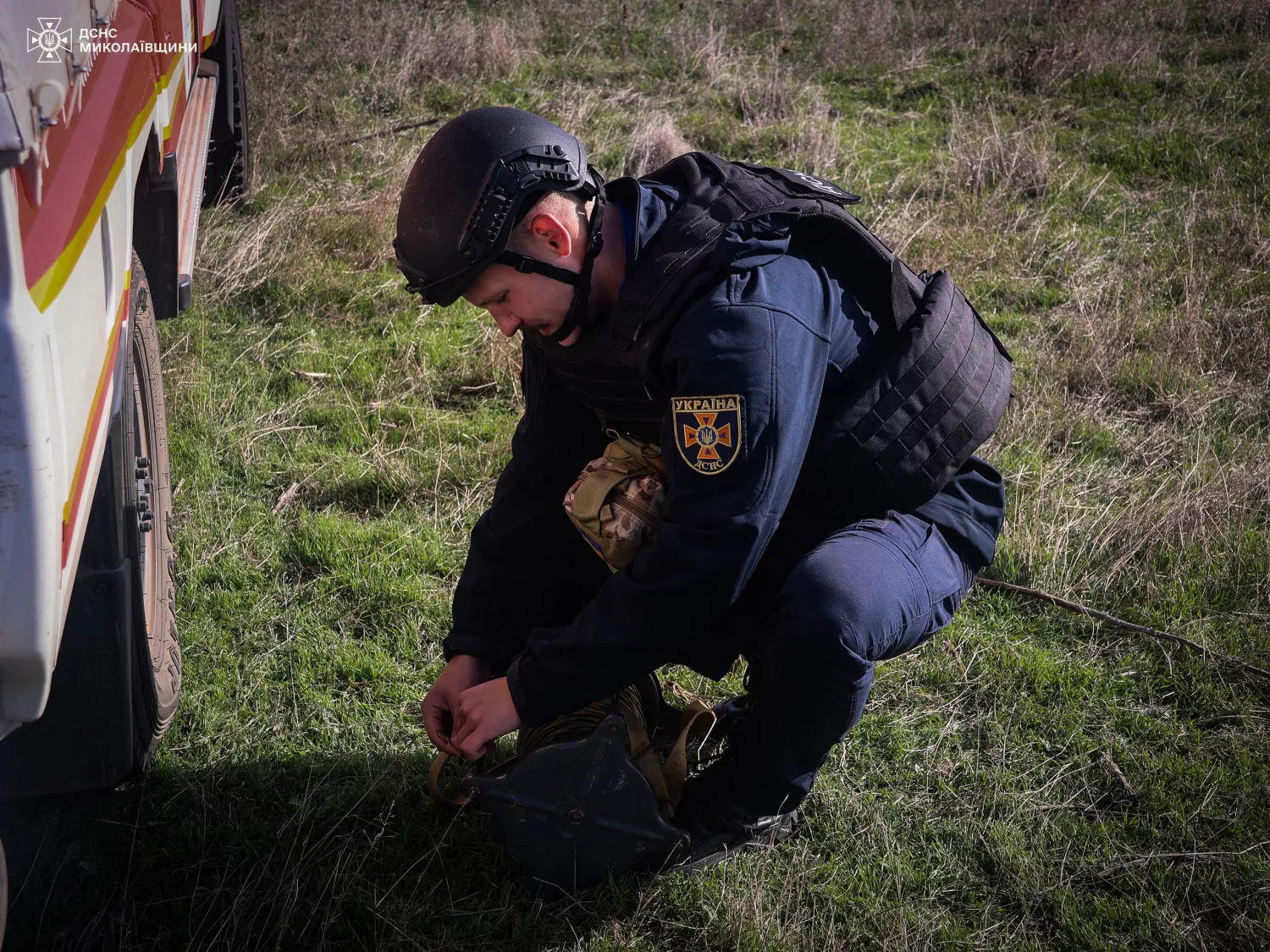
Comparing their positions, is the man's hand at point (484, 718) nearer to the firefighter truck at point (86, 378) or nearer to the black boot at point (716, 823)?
the black boot at point (716, 823)

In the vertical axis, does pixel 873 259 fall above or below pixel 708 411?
above

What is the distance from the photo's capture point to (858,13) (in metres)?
8.94

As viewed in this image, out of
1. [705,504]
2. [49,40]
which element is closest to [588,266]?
[705,504]

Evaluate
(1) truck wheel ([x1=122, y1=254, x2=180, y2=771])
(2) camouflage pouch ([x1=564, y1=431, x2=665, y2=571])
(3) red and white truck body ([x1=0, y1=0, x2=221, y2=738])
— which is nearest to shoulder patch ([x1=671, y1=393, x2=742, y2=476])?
(2) camouflage pouch ([x1=564, y1=431, x2=665, y2=571])

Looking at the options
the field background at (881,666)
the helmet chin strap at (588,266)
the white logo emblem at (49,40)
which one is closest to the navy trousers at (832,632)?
the field background at (881,666)

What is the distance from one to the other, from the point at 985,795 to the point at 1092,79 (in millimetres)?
6515

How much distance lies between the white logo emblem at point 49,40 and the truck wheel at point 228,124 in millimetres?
3838

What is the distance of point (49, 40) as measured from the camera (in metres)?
1.59

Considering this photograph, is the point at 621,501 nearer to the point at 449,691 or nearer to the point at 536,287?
the point at 536,287

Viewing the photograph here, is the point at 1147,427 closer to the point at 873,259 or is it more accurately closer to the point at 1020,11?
the point at 873,259

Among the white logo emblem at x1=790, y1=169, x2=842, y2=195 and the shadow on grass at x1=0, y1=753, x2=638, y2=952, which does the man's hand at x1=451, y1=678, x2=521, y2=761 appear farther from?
the white logo emblem at x1=790, y1=169, x2=842, y2=195

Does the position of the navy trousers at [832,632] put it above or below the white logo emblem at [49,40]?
below

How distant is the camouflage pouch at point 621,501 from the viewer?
230 centimetres

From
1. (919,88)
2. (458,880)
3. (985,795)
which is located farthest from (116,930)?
(919,88)
